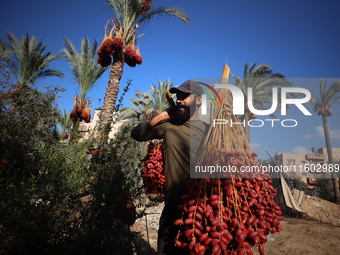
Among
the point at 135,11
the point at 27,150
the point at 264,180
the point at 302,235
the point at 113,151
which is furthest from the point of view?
the point at 135,11

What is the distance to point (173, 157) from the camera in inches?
67.1

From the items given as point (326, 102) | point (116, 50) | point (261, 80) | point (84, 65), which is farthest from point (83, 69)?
point (326, 102)

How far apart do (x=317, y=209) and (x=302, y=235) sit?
5769 millimetres

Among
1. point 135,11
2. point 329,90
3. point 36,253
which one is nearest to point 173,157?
point 36,253

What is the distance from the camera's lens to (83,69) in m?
11.6

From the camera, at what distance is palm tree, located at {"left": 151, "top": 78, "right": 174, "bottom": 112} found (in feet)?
52.4

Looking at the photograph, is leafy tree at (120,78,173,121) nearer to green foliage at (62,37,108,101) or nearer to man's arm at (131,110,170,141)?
green foliage at (62,37,108,101)

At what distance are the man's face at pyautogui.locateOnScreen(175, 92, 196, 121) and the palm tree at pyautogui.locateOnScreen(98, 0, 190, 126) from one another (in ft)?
19.4

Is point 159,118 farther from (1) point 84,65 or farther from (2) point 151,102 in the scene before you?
(2) point 151,102

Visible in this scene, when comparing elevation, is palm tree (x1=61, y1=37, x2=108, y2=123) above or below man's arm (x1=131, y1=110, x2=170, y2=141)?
above

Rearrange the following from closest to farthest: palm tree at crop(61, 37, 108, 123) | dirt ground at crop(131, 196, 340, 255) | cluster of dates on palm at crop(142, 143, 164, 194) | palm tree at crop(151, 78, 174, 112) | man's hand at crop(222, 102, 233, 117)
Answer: man's hand at crop(222, 102, 233, 117), cluster of dates on palm at crop(142, 143, 164, 194), dirt ground at crop(131, 196, 340, 255), palm tree at crop(61, 37, 108, 123), palm tree at crop(151, 78, 174, 112)

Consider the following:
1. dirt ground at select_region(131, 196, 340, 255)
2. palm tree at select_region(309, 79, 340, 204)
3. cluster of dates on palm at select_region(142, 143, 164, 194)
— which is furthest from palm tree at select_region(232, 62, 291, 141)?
cluster of dates on palm at select_region(142, 143, 164, 194)

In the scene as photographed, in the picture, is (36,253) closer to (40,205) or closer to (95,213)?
(40,205)

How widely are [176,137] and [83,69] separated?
1157cm
